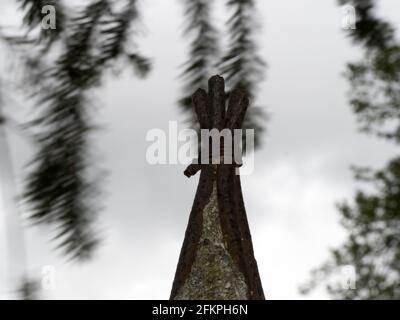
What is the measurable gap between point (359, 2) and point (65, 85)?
236 millimetres

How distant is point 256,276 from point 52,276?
94 cm

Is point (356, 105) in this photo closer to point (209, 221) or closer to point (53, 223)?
point (209, 221)

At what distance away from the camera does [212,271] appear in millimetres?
1224

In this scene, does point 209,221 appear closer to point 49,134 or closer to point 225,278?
point 225,278

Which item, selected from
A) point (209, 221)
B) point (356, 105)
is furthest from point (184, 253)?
point (356, 105)

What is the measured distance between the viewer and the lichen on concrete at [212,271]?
118cm

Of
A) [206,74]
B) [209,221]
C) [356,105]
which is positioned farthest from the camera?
[209,221]

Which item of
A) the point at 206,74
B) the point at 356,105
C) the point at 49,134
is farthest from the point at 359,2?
the point at 356,105

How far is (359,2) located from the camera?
0.44 metres

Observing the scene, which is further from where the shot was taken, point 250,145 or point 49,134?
point 250,145

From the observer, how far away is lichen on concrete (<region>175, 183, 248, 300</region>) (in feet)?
3.87

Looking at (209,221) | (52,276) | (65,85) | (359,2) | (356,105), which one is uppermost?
(356,105)
